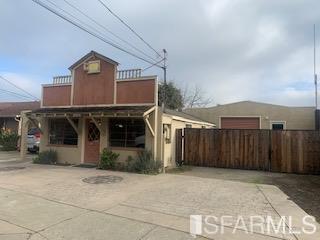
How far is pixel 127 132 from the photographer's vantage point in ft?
47.6

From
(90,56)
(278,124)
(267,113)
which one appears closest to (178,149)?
(90,56)

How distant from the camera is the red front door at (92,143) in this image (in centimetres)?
1537

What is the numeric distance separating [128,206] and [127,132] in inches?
277

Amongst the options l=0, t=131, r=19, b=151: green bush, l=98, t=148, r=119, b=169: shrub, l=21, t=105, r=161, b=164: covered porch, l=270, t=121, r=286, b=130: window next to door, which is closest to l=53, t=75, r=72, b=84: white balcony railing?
l=21, t=105, r=161, b=164: covered porch

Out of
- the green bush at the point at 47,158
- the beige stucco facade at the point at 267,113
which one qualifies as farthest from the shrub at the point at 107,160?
the beige stucco facade at the point at 267,113

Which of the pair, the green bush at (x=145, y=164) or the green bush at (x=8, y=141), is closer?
the green bush at (x=145, y=164)

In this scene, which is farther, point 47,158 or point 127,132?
point 47,158

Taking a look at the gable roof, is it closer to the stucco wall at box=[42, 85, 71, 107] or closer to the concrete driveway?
the stucco wall at box=[42, 85, 71, 107]

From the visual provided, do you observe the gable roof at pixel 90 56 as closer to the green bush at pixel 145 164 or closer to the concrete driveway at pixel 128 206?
the green bush at pixel 145 164

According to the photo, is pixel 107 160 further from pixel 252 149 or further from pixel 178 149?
pixel 252 149

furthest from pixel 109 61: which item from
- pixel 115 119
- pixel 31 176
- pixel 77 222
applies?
pixel 77 222

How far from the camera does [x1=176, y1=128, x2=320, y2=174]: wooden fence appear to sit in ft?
45.4

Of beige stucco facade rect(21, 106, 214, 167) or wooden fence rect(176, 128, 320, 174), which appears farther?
wooden fence rect(176, 128, 320, 174)

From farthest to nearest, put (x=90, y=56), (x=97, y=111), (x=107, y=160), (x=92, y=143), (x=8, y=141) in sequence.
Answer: (x=8, y=141) → (x=90, y=56) → (x=92, y=143) → (x=107, y=160) → (x=97, y=111)
